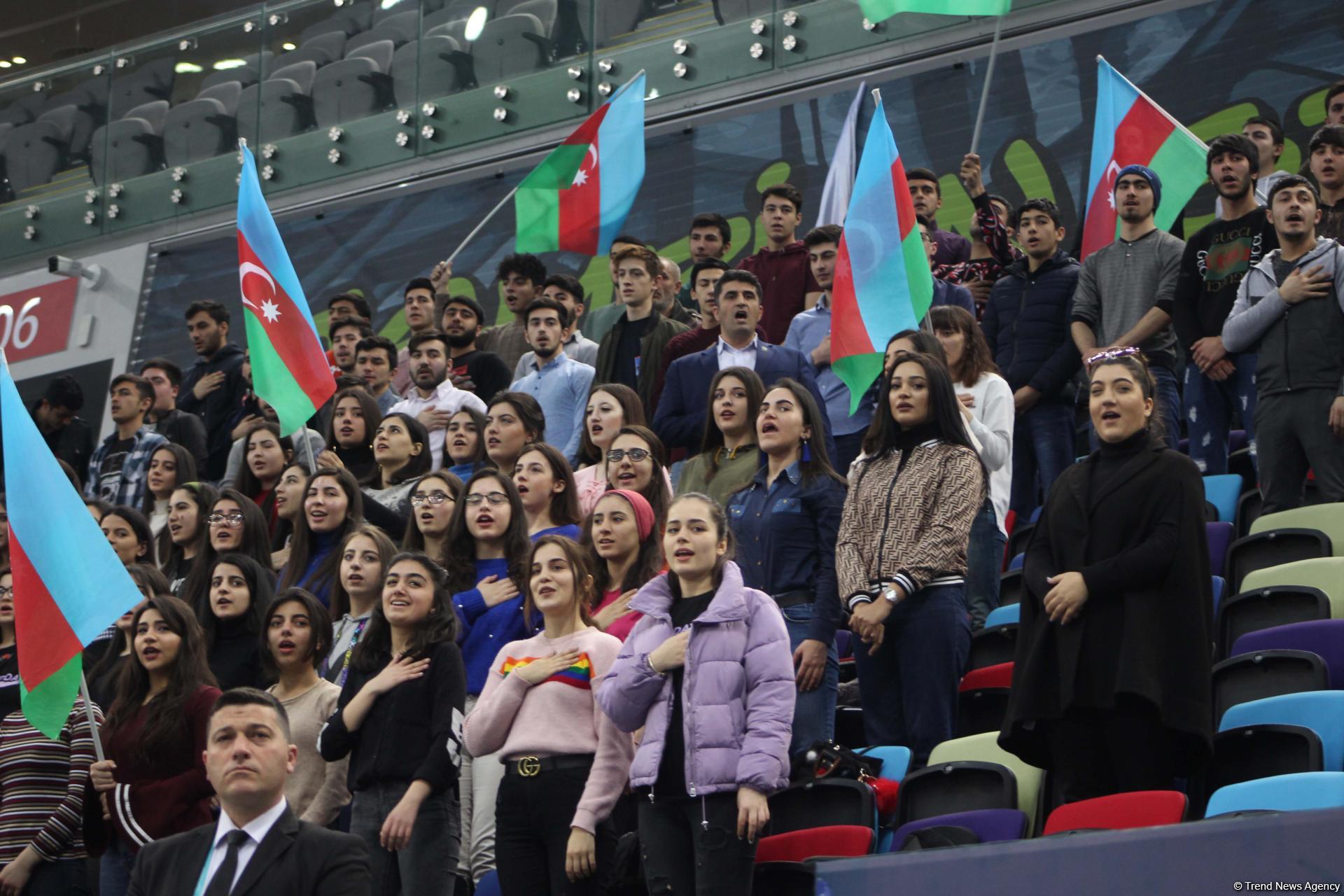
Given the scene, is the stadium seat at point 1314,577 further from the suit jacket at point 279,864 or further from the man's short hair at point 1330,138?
the suit jacket at point 279,864

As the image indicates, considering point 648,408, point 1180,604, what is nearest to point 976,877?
point 1180,604

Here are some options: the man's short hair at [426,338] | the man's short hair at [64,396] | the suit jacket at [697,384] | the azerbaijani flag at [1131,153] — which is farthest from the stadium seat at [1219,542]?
the man's short hair at [64,396]

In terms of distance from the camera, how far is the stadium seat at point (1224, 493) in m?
→ 6.87

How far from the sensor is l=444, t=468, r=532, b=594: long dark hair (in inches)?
245

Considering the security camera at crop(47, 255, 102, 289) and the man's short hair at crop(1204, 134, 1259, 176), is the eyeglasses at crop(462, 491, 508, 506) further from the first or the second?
the security camera at crop(47, 255, 102, 289)

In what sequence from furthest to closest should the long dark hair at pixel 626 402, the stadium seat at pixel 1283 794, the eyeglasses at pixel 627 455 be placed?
the long dark hair at pixel 626 402 → the eyeglasses at pixel 627 455 → the stadium seat at pixel 1283 794

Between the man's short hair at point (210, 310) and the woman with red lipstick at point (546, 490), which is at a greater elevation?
the man's short hair at point (210, 310)

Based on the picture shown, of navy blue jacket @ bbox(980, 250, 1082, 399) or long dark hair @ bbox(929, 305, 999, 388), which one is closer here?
long dark hair @ bbox(929, 305, 999, 388)

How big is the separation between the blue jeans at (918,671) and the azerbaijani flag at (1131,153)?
3.80m

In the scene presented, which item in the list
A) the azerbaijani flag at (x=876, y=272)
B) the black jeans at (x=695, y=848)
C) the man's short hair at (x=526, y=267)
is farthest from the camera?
the man's short hair at (x=526, y=267)

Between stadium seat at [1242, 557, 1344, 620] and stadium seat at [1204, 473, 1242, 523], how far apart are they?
1157mm

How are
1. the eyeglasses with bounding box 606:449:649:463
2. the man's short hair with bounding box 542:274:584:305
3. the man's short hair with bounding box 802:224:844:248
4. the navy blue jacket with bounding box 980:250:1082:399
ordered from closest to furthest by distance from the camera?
the eyeglasses with bounding box 606:449:649:463 → the navy blue jacket with bounding box 980:250:1082:399 → the man's short hair with bounding box 802:224:844:248 → the man's short hair with bounding box 542:274:584:305

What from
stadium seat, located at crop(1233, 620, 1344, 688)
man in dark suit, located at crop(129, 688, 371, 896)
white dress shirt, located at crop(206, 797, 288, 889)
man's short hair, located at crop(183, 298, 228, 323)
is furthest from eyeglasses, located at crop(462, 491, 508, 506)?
man's short hair, located at crop(183, 298, 228, 323)

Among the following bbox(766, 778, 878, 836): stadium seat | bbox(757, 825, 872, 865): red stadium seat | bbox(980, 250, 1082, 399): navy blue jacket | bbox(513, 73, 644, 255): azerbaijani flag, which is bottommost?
bbox(757, 825, 872, 865): red stadium seat
